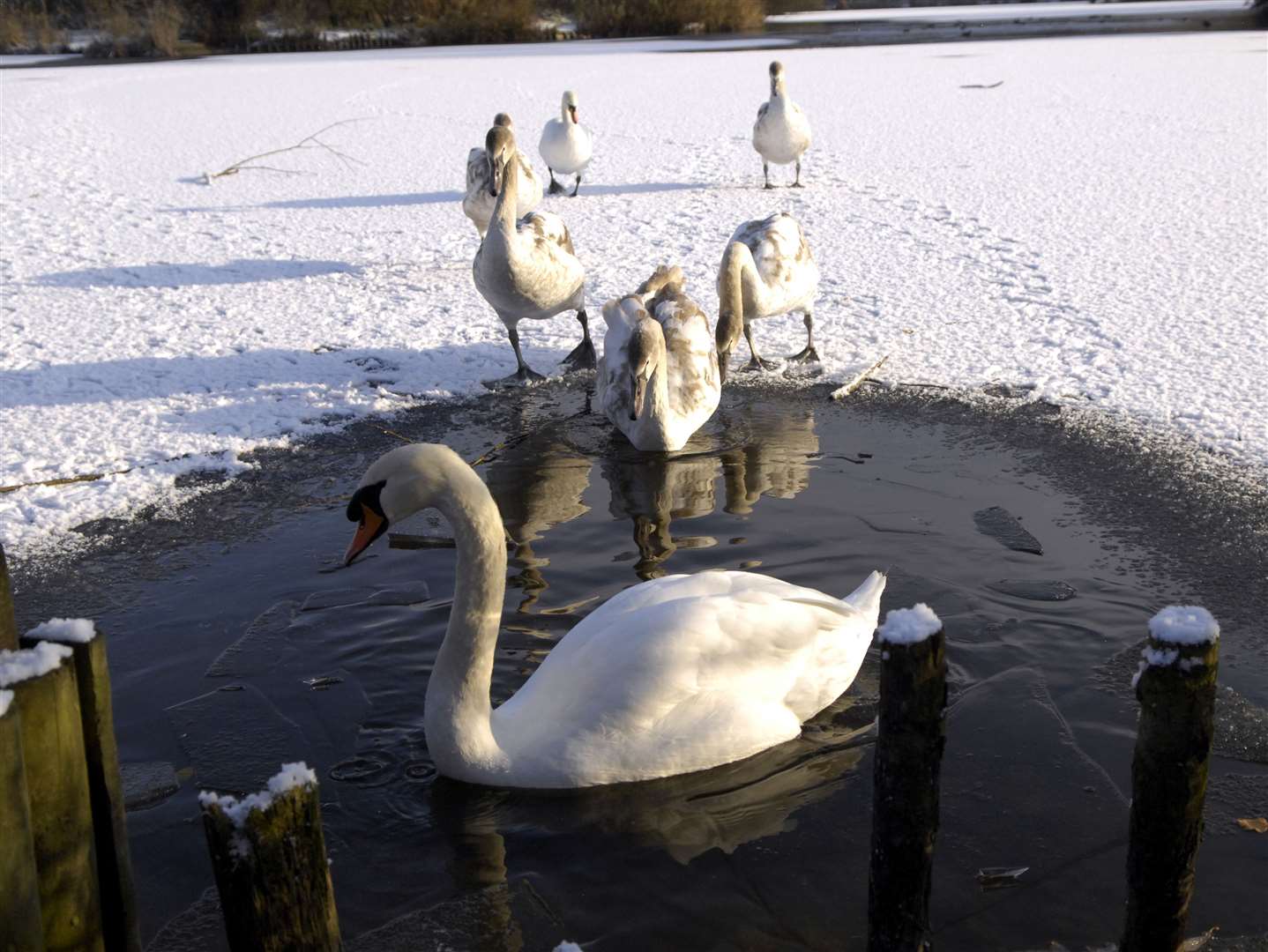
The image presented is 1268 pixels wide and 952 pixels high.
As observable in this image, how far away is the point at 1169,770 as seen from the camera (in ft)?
7.68

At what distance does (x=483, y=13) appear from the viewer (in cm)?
3238

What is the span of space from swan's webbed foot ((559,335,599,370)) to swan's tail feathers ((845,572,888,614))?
11.9 ft

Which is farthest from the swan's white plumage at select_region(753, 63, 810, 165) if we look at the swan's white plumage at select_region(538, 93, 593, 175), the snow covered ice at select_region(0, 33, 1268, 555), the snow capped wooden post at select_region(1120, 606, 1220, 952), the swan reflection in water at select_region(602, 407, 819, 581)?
the snow capped wooden post at select_region(1120, 606, 1220, 952)

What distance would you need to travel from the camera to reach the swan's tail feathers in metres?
3.81

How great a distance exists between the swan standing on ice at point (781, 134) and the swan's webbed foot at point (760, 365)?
4.86 meters

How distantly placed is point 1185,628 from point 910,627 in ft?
1.58

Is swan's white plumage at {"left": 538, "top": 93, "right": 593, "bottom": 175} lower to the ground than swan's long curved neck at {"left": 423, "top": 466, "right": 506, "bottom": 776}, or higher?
higher

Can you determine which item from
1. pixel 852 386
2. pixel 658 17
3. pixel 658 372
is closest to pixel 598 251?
pixel 852 386

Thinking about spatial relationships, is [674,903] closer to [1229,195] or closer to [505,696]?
[505,696]

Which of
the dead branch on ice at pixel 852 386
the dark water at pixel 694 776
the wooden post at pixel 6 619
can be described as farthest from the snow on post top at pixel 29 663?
the dead branch on ice at pixel 852 386

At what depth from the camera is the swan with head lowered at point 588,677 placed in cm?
330

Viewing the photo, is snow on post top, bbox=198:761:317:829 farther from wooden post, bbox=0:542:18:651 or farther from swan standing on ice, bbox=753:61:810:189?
swan standing on ice, bbox=753:61:810:189

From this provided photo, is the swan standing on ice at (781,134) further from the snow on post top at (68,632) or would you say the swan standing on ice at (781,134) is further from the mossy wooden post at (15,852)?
the mossy wooden post at (15,852)

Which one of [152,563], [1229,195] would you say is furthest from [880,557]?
[1229,195]
